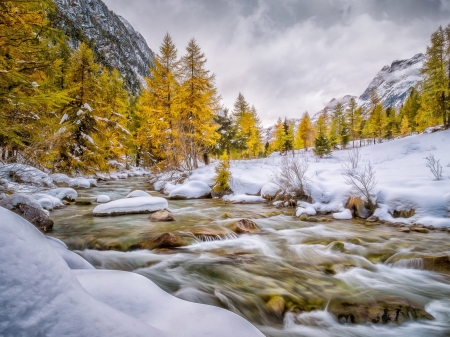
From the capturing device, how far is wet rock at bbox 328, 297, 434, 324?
2.82 metres

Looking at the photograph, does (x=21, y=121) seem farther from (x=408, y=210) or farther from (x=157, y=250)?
(x=408, y=210)

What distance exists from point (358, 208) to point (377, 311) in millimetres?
5604

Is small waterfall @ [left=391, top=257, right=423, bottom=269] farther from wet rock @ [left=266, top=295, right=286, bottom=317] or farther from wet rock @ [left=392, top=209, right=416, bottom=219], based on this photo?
wet rock @ [left=392, top=209, right=416, bottom=219]

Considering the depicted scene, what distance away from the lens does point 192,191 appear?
12.0 m

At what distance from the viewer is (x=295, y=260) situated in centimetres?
467

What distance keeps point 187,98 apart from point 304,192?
38.5 feet

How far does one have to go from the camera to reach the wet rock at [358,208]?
25.2ft

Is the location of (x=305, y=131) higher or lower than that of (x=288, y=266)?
higher

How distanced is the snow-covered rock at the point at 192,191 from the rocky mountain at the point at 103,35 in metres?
71.1

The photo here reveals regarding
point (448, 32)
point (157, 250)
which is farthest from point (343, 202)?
point (448, 32)

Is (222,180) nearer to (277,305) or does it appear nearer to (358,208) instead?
(358,208)

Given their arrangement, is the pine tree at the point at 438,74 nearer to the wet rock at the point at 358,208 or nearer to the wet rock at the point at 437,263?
the wet rock at the point at 358,208

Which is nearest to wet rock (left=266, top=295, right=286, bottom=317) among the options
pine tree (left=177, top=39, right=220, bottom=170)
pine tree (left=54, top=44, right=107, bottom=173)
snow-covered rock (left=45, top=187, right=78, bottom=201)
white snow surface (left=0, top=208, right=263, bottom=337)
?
white snow surface (left=0, top=208, right=263, bottom=337)

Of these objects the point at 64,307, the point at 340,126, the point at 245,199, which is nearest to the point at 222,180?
the point at 245,199
